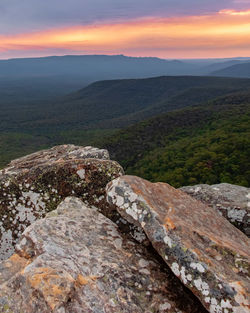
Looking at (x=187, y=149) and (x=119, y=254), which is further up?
(x=119, y=254)

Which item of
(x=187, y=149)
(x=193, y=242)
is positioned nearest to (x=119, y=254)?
(x=193, y=242)

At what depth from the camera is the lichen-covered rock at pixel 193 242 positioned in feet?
16.2

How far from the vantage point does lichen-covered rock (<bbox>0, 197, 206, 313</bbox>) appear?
4.77m

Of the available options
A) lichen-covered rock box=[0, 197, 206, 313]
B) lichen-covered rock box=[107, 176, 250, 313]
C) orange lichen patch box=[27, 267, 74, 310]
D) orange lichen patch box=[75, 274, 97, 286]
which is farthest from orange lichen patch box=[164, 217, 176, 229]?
orange lichen patch box=[27, 267, 74, 310]

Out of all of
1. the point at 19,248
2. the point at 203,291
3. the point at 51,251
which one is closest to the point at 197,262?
the point at 203,291

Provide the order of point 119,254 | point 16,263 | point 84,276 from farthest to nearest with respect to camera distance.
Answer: point 119,254
point 16,263
point 84,276

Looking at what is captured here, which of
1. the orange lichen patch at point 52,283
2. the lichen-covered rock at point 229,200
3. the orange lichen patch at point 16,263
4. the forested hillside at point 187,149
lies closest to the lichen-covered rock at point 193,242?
the lichen-covered rock at point 229,200

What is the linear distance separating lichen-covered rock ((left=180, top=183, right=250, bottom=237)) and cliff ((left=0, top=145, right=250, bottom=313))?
194cm

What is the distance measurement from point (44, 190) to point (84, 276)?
191 inches

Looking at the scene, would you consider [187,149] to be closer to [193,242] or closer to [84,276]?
[193,242]

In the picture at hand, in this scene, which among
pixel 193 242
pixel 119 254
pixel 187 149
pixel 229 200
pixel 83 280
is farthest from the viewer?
pixel 187 149

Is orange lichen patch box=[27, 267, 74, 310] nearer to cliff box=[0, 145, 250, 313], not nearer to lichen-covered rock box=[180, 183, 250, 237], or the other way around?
cliff box=[0, 145, 250, 313]

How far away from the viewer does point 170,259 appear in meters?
5.67

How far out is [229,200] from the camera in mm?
10836
